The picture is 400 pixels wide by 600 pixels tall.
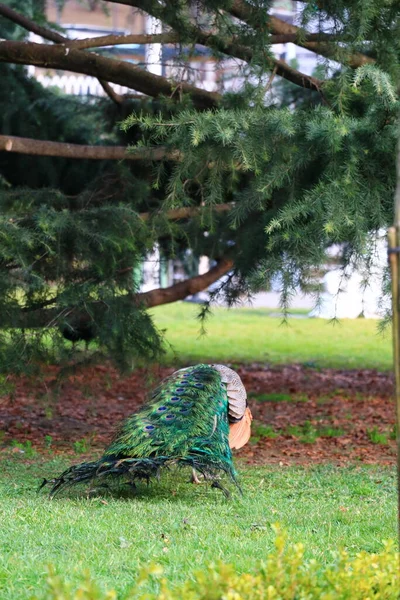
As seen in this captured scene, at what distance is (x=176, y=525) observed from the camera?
5055 mm

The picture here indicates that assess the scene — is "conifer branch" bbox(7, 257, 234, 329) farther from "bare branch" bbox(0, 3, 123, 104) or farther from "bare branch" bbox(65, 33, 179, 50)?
"bare branch" bbox(65, 33, 179, 50)

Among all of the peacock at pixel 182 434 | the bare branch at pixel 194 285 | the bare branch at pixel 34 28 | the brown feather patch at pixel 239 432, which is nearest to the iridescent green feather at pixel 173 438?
the peacock at pixel 182 434

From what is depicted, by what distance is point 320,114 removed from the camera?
645 centimetres

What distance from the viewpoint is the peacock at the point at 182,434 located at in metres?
5.47

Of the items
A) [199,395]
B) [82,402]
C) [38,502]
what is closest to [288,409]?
[82,402]

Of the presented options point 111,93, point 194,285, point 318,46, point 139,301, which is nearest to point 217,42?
point 318,46

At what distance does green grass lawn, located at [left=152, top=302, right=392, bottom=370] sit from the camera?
→ 52.4 ft

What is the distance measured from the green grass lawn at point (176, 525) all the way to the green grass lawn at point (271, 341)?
691 cm

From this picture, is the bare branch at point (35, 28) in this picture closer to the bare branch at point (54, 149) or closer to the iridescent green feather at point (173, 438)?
the bare branch at point (54, 149)

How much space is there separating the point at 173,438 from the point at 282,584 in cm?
236

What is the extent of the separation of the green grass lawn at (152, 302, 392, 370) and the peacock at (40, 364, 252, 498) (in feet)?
22.3

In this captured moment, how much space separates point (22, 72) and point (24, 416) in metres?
4.22

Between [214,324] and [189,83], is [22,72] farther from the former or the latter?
[214,324]

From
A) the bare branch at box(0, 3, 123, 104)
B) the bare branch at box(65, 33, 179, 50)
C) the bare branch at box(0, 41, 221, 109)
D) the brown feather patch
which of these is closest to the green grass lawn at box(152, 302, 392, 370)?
the bare branch at box(0, 3, 123, 104)
